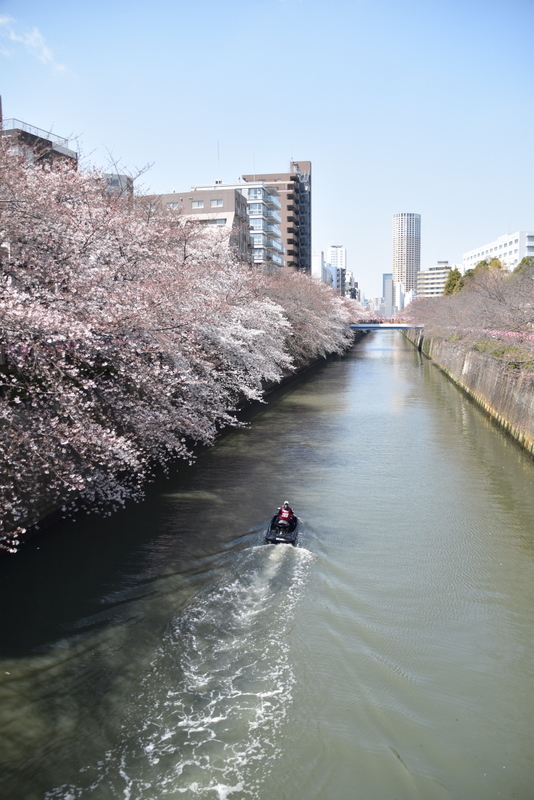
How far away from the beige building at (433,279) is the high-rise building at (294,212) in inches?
2959

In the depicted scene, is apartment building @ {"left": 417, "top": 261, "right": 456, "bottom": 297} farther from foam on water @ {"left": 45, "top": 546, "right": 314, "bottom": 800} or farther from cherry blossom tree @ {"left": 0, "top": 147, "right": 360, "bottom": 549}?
foam on water @ {"left": 45, "top": 546, "right": 314, "bottom": 800}

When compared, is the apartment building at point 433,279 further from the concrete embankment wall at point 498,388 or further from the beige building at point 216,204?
the concrete embankment wall at point 498,388

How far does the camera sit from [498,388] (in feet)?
77.2

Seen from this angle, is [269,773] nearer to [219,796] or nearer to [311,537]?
[219,796]

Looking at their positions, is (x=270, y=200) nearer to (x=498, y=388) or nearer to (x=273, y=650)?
(x=498, y=388)

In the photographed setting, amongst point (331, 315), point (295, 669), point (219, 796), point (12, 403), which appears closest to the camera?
point (219, 796)

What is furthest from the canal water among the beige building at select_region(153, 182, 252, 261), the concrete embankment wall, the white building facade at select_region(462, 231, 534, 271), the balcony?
Answer: the white building facade at select_region(462, 231, 534, 271)

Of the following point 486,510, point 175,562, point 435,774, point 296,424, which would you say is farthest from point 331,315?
point 435,774

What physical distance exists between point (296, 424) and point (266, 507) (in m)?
9.91

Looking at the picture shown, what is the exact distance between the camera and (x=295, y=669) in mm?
6977

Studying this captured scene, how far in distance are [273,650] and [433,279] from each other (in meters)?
178

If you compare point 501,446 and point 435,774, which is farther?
point 501,446

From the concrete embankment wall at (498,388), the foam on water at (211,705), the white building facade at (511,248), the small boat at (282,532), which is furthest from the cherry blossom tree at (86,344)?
the white building facade at (511,248)

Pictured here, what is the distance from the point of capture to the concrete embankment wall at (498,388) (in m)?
18.8
